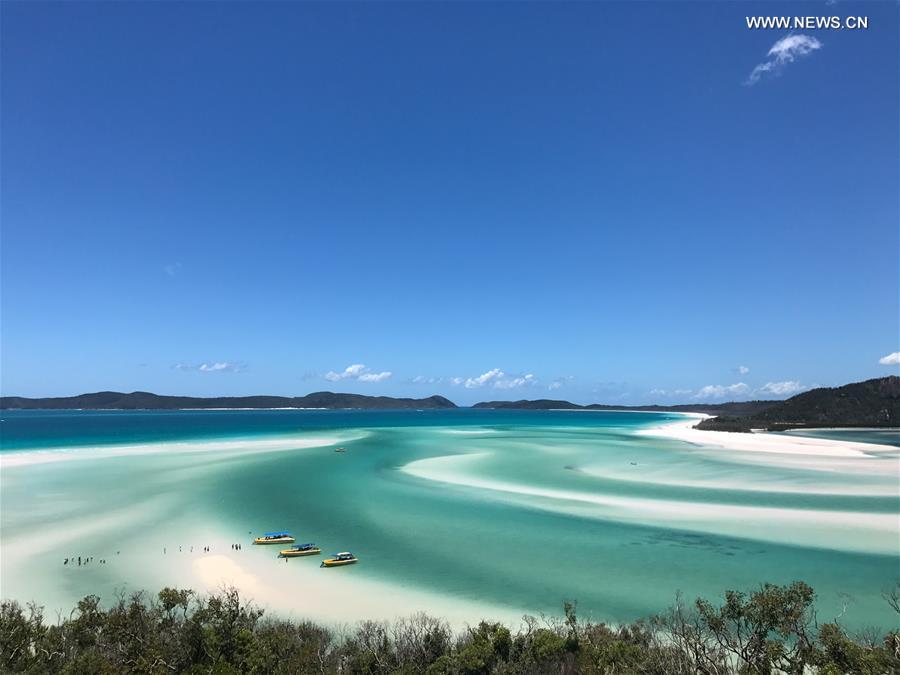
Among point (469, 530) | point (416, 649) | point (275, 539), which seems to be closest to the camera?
point (416, 649)

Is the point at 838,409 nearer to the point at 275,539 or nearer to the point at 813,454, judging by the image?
the point at 813,454

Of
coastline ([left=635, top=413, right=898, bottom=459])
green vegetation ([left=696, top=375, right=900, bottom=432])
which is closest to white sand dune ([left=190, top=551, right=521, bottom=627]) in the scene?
coastline ([left=635, top=413, right=898, bottom=459])

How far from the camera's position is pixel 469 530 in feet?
82.4

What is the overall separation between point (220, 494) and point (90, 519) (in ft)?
25.6

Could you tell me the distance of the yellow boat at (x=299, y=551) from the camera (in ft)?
70.1

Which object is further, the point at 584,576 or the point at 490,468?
the point at 490,468

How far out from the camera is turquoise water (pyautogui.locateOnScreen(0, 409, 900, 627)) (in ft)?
58.5

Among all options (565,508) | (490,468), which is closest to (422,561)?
(565,508)

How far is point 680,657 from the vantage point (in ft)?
34.1

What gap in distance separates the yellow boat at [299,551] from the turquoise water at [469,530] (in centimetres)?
78

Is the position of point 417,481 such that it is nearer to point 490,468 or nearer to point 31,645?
point 490,468

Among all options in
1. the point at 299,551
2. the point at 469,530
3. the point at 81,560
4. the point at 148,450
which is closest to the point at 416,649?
the point at 299,551

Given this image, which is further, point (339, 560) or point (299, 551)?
point (299, 551)

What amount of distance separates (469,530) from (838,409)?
122 metres
